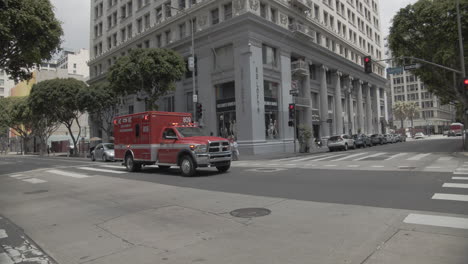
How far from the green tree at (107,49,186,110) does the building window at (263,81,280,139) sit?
822cm

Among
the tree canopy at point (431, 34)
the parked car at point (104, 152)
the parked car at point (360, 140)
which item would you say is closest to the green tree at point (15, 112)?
the parked car at point (104, 152)

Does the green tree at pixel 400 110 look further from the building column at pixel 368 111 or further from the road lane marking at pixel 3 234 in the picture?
the road lane marking at pixel 3 234

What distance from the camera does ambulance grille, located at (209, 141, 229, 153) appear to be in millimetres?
13430

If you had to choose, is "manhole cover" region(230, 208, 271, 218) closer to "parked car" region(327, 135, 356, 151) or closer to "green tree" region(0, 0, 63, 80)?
"green tree" region(0, 0, 63, 80)

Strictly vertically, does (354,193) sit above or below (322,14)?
below

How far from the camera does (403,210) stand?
6.43 meters

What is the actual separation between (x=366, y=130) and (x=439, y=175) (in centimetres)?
4617

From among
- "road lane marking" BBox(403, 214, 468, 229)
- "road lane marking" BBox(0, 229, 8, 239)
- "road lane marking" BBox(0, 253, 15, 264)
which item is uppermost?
"road lane marking" BBox(403, 214, 468, 229)

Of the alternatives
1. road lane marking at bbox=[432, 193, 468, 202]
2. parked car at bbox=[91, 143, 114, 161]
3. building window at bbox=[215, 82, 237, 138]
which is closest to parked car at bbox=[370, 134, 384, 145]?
building window at bbox=[215, 82, 237, 138]

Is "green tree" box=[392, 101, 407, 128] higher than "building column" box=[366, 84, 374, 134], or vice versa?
"green tree" box=[392, 101, 407, 128]

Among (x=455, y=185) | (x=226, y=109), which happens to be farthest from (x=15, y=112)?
(x=455, y=185)

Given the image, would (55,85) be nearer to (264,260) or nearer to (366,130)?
(264,260)

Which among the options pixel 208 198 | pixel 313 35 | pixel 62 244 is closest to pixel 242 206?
pixel 208 198

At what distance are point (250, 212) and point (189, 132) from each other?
8224mm
